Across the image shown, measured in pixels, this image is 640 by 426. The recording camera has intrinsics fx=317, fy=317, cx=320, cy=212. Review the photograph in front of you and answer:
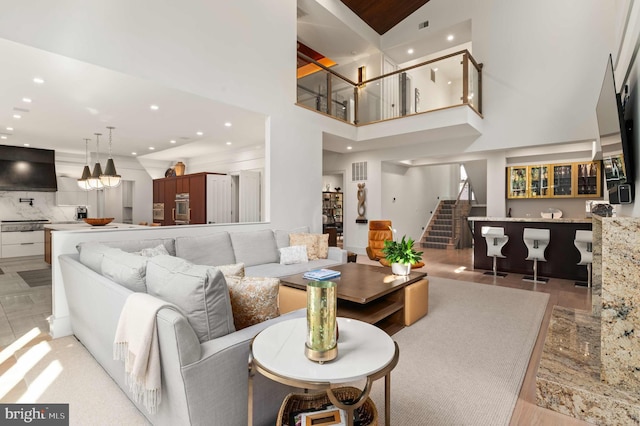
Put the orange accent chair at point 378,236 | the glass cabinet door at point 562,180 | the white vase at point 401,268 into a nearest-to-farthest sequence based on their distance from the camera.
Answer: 1. the white vase at point 401,268
2. the orange accent chair at point 378,236
3. the glass cabinet door at point 562,180

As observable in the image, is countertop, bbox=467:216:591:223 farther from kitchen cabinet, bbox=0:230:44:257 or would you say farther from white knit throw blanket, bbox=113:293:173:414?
kitchen cabinet, bbox=0:230:44:257

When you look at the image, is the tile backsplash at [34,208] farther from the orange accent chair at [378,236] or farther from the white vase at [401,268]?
the white vase at [401,268]

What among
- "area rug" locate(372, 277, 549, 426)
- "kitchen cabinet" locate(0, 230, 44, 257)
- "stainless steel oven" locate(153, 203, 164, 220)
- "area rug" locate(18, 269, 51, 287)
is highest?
"stainless steel oven" locate(153, 203, 164, 220)

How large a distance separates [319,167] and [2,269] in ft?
21.4

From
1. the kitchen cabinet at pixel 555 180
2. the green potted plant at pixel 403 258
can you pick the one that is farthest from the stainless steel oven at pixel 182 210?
the kitchen cabinet at pixel 555 180

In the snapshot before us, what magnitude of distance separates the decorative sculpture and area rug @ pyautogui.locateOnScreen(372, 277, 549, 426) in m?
4.35

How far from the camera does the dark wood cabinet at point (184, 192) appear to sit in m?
7.25

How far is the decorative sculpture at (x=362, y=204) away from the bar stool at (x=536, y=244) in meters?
3.88

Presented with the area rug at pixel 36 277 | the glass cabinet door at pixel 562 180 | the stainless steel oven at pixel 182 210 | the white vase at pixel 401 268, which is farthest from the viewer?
the stainless steel oven at pixel 182 210

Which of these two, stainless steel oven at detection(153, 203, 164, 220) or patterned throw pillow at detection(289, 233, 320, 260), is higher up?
stainless steel oven at detection(153, 203, 164, 220)

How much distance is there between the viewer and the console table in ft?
3.98

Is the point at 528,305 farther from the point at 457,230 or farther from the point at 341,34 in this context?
the point at 341,34

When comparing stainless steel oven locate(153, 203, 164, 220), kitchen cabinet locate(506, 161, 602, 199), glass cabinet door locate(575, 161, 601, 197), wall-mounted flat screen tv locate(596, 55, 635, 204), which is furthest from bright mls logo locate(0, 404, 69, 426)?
glass cabinet door locate(575, 161, 601, 197)

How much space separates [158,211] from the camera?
8797mm
